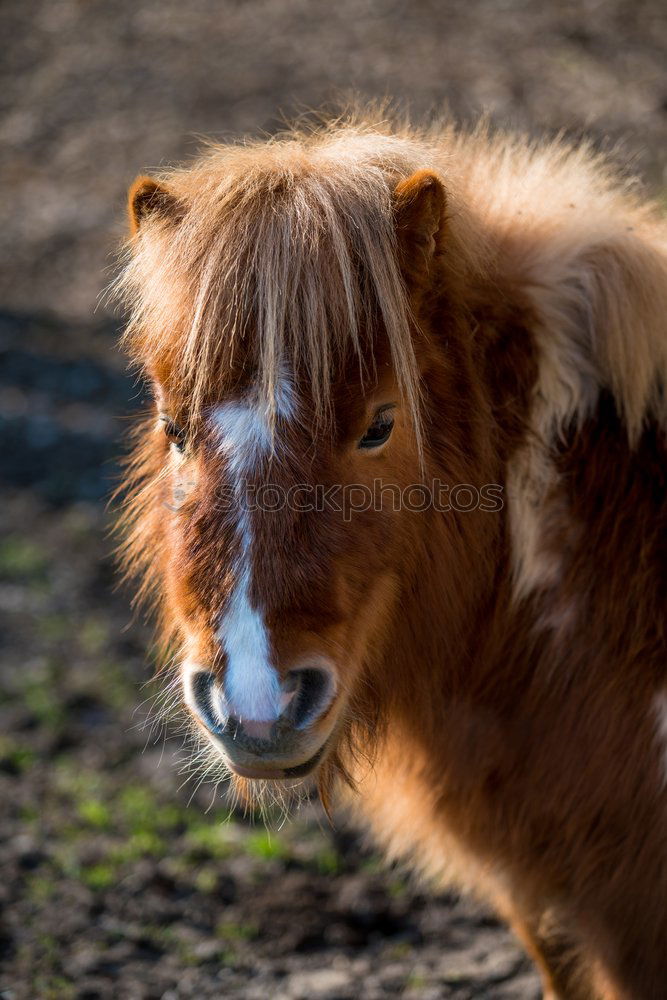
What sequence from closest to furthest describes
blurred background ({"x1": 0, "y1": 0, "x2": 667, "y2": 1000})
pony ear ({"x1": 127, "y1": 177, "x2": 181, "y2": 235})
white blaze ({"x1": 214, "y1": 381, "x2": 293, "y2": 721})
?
→ white blaze ({"x1": 214, "y1": 381, "x2": 293, "y2": 721})
pony ear ({"x1": 127, "y1": 177, "x2": 181, "y2": 235})
blurred background ({"x1": 0, "y1": 0, "x2": 667, "y2": 1000})

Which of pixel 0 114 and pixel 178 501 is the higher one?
pixel 0 114

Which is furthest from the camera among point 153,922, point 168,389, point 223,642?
point 153,922

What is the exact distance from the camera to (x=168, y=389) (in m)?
2.21

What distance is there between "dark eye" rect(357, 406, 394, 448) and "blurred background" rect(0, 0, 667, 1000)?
883mm

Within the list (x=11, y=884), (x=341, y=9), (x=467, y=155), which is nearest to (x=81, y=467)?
(x=11, y=884)

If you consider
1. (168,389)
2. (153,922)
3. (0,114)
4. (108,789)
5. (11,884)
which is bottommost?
(153,922)

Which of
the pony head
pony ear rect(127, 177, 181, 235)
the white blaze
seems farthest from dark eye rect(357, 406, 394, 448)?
pony ear rect(127, 177, 181, 235)

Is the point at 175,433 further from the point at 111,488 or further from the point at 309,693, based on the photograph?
the point at 111,488

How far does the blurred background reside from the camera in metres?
3.27

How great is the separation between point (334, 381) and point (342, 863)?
2.31 m

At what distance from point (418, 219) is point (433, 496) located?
67 cm

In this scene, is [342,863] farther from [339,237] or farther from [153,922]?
[339,237]

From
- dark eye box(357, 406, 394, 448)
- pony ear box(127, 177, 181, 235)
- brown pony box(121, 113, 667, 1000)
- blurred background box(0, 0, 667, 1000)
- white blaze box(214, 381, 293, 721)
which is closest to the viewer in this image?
white blaze box(214, 381, 293, 721)

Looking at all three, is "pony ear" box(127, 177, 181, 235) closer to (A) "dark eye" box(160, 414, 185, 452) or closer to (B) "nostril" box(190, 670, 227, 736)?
(A) "dark eye" box(160, 414, 185, 452)
